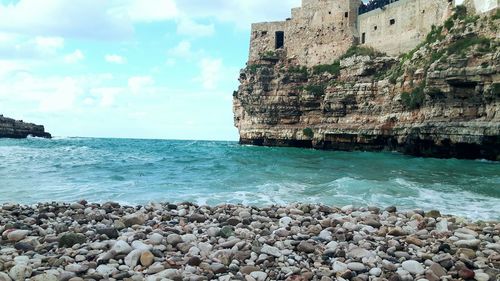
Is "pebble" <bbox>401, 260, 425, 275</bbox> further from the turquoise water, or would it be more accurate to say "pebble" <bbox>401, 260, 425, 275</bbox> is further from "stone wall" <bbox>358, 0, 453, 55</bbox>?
"stone wall" <bbox>358, 0, 453, 55</bbox>

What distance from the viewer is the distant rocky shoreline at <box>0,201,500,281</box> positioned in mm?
5520

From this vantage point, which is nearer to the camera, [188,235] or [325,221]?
[188,235]

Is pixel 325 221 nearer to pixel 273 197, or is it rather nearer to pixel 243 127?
pixel 273 197

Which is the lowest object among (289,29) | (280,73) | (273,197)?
(273,197)

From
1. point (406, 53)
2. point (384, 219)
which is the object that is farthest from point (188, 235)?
point (406, 53)

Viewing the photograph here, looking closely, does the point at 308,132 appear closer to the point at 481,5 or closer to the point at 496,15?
the point at 481,5

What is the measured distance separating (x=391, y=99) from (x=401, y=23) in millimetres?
8697

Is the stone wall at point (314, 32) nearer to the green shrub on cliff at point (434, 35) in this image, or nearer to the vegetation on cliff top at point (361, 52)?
the vegetation on cliff top at point (361, 52)

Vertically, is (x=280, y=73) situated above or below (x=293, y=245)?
above

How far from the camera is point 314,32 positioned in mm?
48938

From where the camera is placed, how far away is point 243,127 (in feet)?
173

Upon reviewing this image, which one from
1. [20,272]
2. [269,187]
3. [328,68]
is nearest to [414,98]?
[328,68]

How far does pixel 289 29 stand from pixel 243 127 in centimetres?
1257

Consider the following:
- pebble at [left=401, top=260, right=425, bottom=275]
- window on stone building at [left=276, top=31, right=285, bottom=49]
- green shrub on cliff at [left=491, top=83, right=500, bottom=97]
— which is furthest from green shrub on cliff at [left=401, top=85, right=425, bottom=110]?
pebble at [left=401, top=260, right=425, bottom=275]
